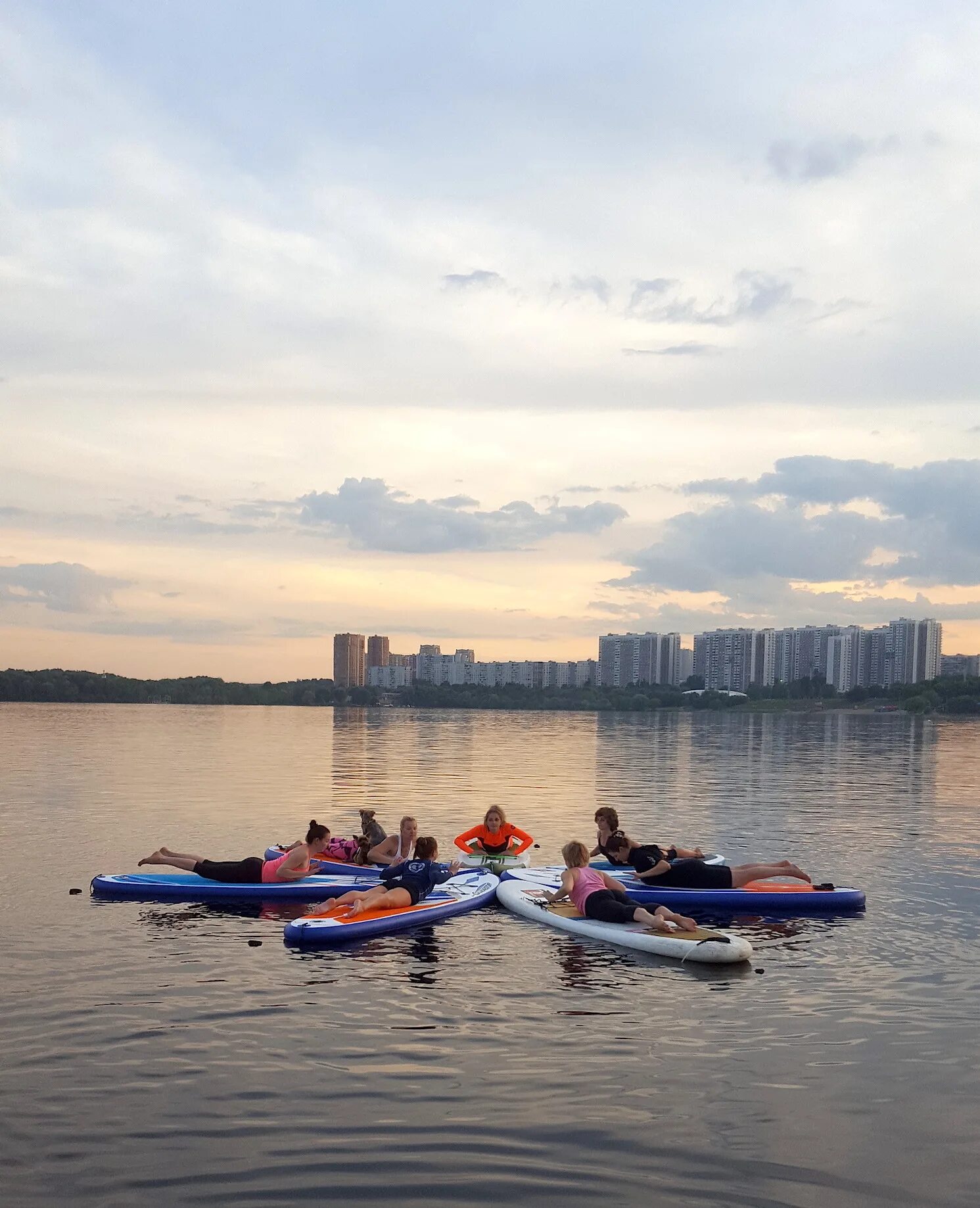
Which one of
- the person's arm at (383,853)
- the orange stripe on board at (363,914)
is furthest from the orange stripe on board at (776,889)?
the person's arm at (383,853)

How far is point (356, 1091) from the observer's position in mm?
8250

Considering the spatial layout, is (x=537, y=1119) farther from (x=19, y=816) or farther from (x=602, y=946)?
(x=19, y=816)

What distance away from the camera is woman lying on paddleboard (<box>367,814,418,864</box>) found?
17.1 m

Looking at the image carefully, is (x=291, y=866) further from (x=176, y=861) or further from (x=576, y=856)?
(x=576, y=856)

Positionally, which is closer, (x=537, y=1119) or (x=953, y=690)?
(x=537, y=1119)

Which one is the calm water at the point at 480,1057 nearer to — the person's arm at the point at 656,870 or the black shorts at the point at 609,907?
the black shorts at the point at 609,907

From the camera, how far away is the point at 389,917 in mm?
13734

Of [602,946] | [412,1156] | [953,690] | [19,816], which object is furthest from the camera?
[953,690]

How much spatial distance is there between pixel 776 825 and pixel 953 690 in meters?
130

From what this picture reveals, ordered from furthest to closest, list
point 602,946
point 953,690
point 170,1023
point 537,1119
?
point 953,690 < point 602,946 < point 170,1023 < point 537,1119

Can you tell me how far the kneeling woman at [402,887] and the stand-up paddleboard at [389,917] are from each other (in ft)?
0.28

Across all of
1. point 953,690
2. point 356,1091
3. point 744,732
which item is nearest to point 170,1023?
point 356,1091

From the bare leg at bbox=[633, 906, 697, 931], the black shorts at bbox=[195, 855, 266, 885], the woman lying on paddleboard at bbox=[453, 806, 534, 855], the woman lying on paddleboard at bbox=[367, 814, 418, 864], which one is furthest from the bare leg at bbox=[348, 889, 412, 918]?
the woman lying on paddleboard at bbox=[453, 806, 534, 855]

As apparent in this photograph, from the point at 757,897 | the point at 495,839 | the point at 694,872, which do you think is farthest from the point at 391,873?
the point at 757,897
